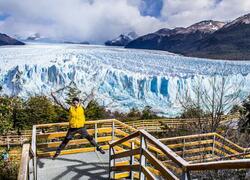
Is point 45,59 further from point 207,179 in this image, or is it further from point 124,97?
point 207,179

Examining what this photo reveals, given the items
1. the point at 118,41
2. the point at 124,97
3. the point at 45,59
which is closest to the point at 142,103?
the point at 124,97

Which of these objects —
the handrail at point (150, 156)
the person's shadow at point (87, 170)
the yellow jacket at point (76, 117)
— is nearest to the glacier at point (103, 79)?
the person's shadow at point (87, 170)

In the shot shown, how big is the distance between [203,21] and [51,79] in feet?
347

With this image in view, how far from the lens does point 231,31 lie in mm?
91938

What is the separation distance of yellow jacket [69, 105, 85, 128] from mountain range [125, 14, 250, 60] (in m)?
63.5

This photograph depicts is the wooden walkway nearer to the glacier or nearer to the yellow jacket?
the yellow jacket

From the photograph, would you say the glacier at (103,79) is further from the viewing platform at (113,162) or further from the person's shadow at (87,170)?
the person's shadow at (87,170)

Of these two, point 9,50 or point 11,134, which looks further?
point 9,50

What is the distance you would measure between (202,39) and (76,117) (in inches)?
3615

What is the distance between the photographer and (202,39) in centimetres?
9425

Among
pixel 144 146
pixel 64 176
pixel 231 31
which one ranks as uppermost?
pixel 231 31

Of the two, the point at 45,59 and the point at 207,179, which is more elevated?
the point at 45,59

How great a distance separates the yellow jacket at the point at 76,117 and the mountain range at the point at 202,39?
208 feet

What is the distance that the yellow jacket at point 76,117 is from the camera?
6.13m
